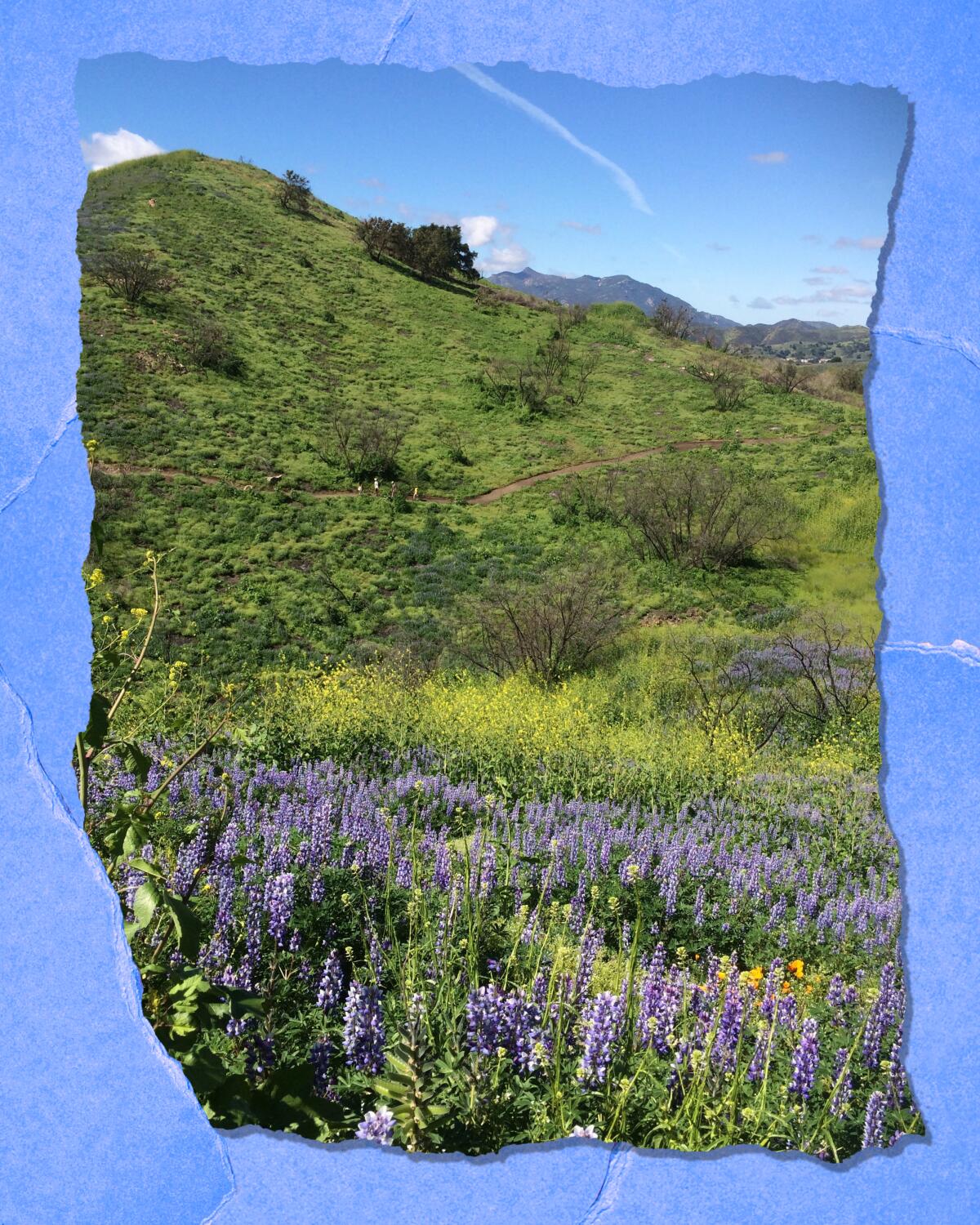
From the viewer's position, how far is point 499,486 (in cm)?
270

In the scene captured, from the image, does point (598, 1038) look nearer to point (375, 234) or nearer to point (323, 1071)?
point (323, 1071)

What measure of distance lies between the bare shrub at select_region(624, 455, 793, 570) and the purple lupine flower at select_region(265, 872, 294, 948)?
1453 mm

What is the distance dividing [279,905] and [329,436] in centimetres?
146

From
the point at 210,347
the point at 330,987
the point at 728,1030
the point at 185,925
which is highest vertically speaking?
the point at 210,347

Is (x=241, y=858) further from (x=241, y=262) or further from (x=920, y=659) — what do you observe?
(x=241, y=262)

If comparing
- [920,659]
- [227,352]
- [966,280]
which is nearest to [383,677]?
[227,352]

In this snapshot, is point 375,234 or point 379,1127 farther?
point 375,234

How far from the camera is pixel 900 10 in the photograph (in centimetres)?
171

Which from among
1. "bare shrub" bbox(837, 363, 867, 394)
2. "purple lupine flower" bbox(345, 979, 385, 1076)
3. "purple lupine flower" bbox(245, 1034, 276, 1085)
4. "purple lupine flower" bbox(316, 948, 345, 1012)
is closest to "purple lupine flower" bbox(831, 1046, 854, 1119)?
"purple lupine flower" bbox(345, 979, 385, 1076)

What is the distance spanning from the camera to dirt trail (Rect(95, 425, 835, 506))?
7.95ft

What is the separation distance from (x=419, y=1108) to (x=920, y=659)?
143cm

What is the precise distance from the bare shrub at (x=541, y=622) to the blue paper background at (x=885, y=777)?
965mm

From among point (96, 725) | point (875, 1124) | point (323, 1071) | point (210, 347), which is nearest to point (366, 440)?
point (210, 347)

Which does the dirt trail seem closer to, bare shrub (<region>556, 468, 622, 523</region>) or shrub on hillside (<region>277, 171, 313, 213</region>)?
bare shrub (<region>556, 468, 622, 523</region>)
